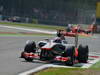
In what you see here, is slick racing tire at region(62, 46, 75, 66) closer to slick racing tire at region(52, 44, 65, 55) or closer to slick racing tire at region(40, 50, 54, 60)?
slick racing tire at region(52, 44, 65, 55)

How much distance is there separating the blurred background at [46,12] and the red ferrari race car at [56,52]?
45.3 metres

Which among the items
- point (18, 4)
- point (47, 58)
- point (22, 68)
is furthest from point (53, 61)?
point (18, 4)

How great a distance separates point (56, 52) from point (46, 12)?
163 ft

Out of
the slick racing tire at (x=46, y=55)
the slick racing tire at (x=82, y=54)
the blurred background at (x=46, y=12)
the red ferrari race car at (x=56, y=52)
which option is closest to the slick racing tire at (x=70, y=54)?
the red ferrari race car at (x=56, y=52)

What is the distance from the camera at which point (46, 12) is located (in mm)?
63969

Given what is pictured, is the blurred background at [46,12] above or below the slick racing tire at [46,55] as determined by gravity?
above

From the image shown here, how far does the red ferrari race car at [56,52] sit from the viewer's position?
1398 cm

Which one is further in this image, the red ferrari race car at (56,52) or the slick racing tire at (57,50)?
the slick racing tire at (57,50)

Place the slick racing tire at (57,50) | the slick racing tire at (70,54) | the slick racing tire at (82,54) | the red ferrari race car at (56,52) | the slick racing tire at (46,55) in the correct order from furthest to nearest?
the slick racing tire at (82,54), the slick racing tire at (57,50), the slick racing tire at (46,55), the red ferrari race car at (56,52), the slick racing tire at (70,54)

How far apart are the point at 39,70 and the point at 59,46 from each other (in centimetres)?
264

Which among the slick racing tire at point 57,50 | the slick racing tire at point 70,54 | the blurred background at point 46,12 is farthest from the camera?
the blurred background at point 46,12

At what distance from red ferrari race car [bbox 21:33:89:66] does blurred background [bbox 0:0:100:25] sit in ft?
149

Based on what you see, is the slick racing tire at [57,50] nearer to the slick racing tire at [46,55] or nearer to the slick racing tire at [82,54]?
the slick racing tire at [46,55]

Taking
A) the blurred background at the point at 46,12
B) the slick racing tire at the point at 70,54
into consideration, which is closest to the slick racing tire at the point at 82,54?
the slick racing tire at the point at 70,54
